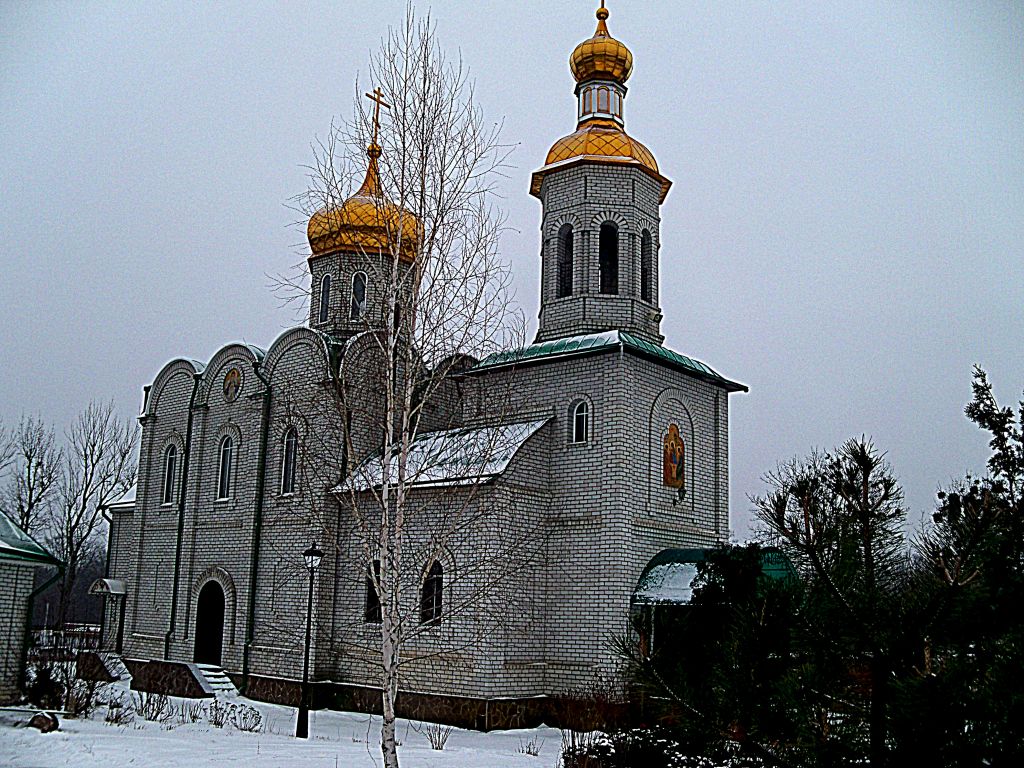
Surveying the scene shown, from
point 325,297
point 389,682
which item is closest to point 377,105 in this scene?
point 389,682

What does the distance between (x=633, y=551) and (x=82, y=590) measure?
5457 centimetres

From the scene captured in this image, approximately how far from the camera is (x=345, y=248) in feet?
64.3

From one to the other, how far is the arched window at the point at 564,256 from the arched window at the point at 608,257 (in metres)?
0.55

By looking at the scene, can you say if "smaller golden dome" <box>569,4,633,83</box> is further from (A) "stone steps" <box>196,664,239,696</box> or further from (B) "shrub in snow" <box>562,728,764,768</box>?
(B) "shrub in snow" <box>562,728,764,768</box>

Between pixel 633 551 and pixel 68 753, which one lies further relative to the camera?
pixel 633 551

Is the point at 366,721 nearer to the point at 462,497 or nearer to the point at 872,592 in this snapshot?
the point at 462,497

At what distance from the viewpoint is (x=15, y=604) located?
13.0m

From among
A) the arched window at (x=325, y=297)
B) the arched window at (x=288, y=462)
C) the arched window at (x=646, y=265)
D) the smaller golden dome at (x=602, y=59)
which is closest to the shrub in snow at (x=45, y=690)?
the arched window at (x=288, y=462)

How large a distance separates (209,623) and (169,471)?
13.0ft

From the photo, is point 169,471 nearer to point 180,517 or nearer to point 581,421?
point 180,517

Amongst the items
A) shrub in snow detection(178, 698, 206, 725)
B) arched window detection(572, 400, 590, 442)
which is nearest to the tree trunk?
shrub in snow detection(178, 698, 206, 725)

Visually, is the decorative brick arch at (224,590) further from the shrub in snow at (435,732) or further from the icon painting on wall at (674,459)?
the icon painting on wall at (674,459)

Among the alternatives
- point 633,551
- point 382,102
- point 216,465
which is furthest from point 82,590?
point 382,102

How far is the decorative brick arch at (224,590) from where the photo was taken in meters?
18.2
